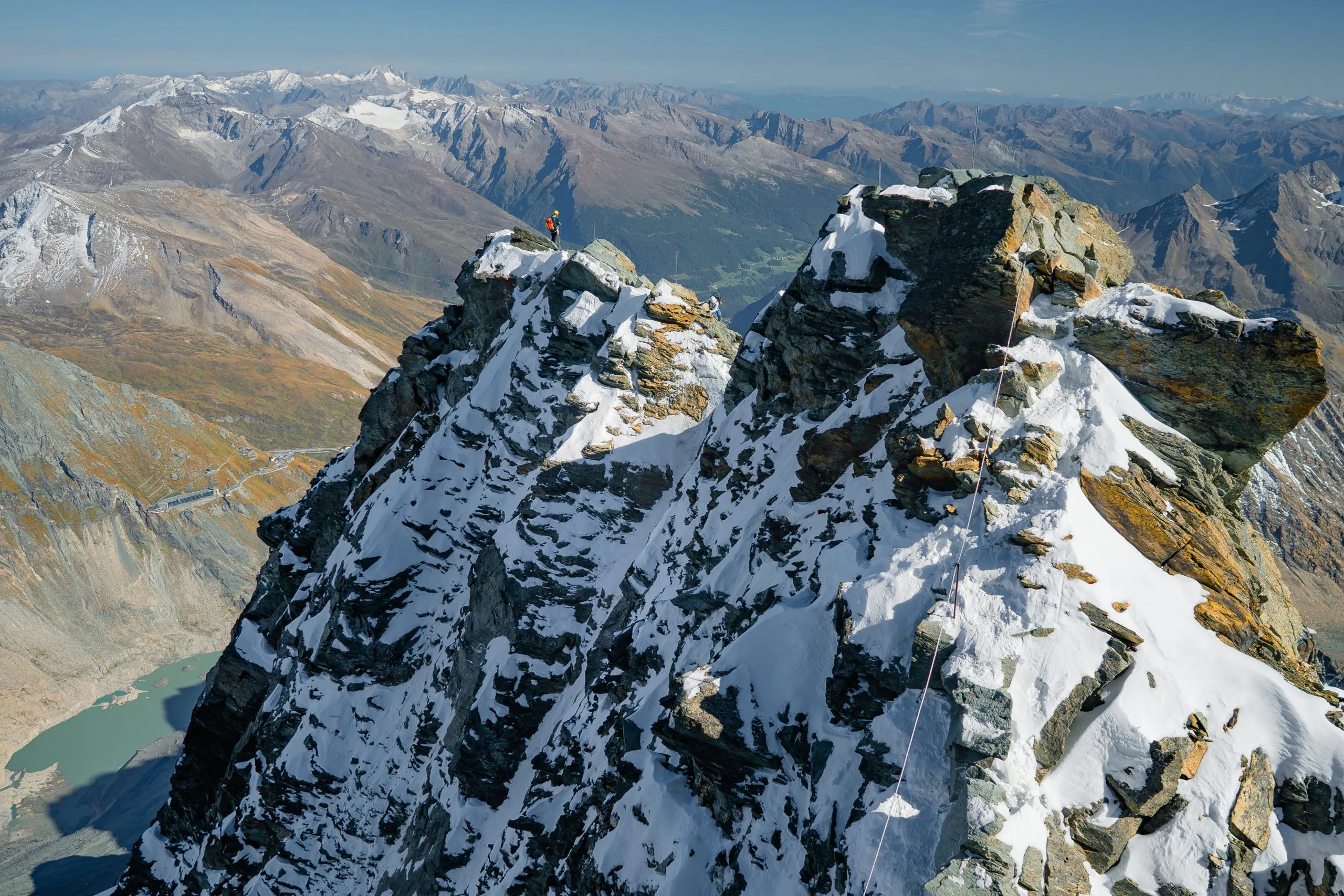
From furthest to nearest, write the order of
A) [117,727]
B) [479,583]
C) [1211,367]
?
[117,727] < [479,583] < [1211,367]

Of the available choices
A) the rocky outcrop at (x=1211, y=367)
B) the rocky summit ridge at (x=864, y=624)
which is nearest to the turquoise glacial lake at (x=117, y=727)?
the rocky summit ridge at (x=864, y=624)

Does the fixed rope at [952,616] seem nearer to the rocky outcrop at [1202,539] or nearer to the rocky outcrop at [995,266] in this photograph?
the rocky outcrop at [995,266]

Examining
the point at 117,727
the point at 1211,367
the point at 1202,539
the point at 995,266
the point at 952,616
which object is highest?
the point at 995,266

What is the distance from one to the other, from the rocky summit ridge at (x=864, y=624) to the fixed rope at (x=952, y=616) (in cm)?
13

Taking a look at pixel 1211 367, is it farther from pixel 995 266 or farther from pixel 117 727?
pixel 117 727

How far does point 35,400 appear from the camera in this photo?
645 ft

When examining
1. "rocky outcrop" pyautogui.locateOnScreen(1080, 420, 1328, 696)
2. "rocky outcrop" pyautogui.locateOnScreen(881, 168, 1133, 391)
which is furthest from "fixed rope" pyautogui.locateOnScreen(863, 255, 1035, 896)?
"rocky outcrop" pyautogui.locateOnScreen(1080, 420, 1328, 696)

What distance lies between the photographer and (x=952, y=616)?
22.4m

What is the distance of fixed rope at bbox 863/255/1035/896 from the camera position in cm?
2045

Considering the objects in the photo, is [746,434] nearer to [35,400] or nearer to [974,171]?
[974,171]

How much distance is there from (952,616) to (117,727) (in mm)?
190915

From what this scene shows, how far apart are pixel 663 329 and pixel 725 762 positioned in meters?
38.4

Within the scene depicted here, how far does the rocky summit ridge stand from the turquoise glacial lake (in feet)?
375

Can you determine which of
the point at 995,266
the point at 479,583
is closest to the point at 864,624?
the point at 995,266
